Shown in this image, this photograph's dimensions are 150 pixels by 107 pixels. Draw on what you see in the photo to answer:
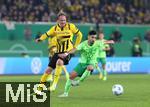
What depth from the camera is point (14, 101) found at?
571 inches

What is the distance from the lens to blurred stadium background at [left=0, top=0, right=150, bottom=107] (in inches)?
1318

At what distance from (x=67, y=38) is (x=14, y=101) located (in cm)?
427

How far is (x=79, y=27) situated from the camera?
122 feet

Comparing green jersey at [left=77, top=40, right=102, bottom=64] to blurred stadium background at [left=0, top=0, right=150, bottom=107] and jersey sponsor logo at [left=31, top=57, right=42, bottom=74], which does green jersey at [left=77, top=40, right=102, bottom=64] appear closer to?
blurred stadium background at [left=0, top=0, right=150, bottom=107]

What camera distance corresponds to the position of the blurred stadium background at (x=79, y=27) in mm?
33469

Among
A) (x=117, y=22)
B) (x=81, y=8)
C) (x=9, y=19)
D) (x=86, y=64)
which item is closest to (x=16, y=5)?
(x=9, y=19)

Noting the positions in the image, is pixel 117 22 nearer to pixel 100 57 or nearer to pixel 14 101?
pixel 100 57
